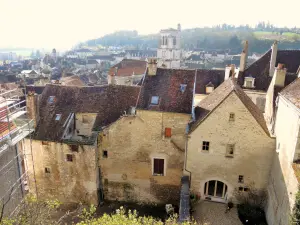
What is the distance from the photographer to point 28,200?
676 inches

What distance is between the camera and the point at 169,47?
94.9 metres

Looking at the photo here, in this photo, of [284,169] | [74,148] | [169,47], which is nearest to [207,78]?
[74,148]

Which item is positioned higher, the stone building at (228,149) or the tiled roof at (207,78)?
the tiled roof at (207,78)

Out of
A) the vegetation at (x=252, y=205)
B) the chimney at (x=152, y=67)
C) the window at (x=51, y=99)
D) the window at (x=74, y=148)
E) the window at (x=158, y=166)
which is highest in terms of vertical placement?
the chimney at (x=152, y=67)

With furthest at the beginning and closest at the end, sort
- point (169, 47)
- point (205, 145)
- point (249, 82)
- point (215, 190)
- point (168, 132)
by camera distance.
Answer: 1. point (169, 47)
2. point (249, 82)
3. point (168, 132)
4. point (215, 190)
5. point (205, 145)

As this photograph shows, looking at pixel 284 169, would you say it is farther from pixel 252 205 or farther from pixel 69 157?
pixel 69 157

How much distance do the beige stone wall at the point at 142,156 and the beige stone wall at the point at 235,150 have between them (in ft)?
5.92

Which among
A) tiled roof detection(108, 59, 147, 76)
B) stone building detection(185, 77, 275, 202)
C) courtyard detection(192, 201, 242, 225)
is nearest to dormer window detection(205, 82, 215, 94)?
stone building detection(185, 77, 275, 202)

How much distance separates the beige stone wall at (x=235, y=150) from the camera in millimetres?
21688

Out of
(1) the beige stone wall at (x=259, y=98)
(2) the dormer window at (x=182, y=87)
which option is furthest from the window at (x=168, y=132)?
(1) the beige stone wall at (x=259, y=98)

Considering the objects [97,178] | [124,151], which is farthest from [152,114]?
[97,178]

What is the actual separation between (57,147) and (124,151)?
6.27 metres

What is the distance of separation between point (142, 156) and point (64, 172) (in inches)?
303

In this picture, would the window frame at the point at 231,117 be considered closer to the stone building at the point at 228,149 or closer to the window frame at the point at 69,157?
the stone building at the point at 228,149
